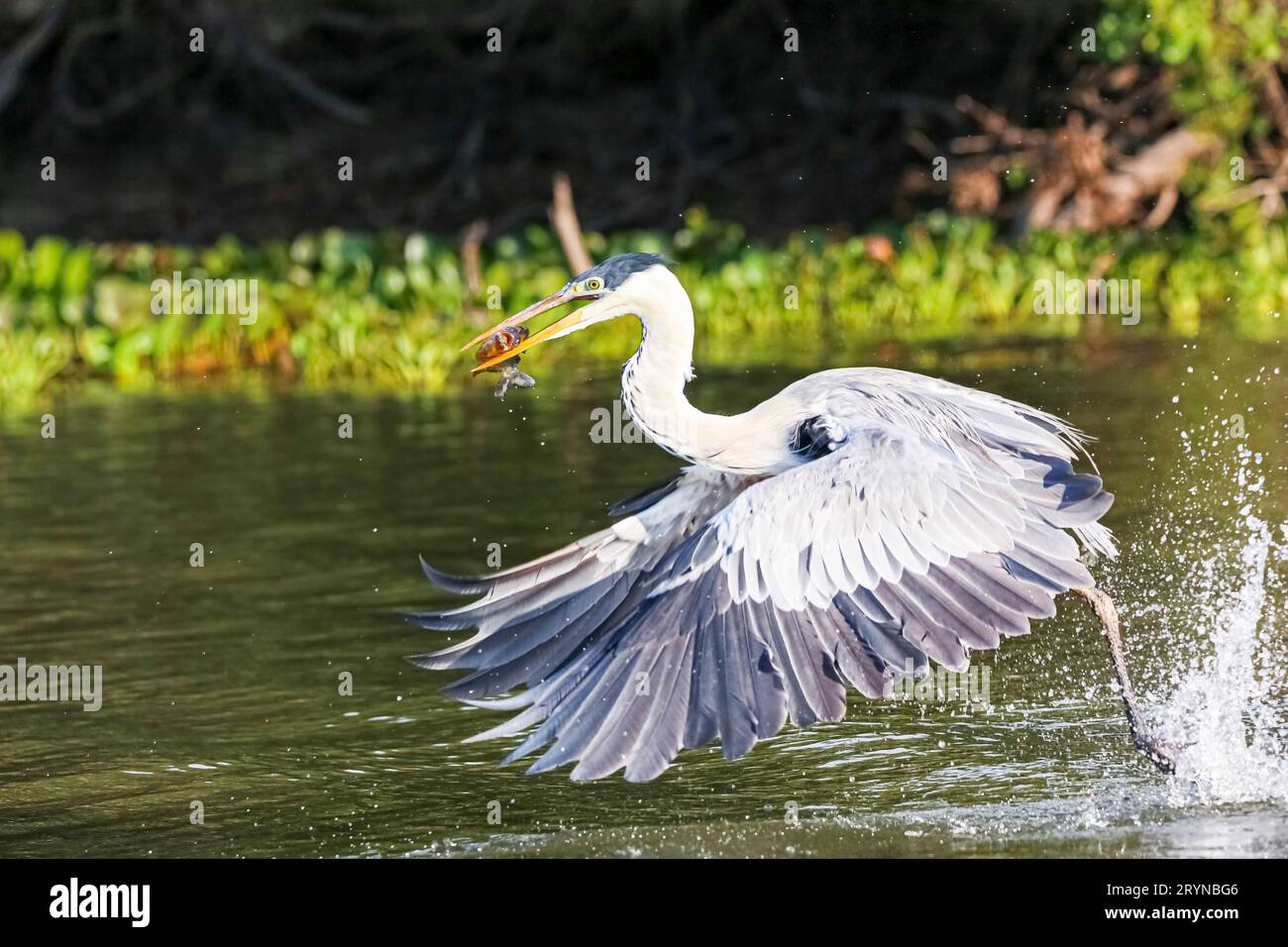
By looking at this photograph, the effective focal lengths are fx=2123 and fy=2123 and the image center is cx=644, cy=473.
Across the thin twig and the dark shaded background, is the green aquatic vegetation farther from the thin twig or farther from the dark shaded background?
the dark shaded background

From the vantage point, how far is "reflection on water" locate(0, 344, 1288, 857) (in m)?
6.00

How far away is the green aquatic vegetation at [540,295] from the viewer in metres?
14.8

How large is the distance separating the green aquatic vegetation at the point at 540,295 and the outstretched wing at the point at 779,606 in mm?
7945

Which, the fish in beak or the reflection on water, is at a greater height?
the fish in beak

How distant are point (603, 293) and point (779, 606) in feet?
4.43

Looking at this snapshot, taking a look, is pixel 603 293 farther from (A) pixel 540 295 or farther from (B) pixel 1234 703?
(A) pixel 540 295

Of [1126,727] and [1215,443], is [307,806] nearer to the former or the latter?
[1126,727]

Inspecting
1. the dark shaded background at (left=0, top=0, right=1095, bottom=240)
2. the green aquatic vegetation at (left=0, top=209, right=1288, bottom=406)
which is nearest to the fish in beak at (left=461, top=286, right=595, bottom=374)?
Result: the green aquatic vegetation at (left=0, top=209, right=1288, bottom=406)

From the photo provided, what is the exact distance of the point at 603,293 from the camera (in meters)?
6.41

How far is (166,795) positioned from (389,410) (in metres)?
7.05

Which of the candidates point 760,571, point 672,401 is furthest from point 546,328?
point 760,571

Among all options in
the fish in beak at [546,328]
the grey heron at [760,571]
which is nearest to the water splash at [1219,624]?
the grey heron at [760,571]

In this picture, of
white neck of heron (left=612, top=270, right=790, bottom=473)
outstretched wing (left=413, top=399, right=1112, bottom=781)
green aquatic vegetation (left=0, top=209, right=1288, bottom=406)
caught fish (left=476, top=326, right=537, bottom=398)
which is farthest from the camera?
green aquatic vegetation (left=0, top=209, right=1288, bottom=406)

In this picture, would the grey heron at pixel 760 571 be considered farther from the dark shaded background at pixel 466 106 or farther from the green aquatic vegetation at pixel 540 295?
the dark shaded background at pixel 466 106
